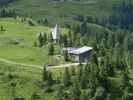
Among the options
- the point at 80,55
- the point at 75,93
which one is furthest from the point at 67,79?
the point at 80,55

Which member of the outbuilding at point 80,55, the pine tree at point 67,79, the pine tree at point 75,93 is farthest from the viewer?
the outbuilding at point 80,55

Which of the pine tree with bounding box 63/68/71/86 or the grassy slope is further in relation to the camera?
the grassy slope

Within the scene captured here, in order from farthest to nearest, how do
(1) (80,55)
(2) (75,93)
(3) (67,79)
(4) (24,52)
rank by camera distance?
(4) (24,52) < (1) (80,55) < (3) (67,79) < (2) (75,93)

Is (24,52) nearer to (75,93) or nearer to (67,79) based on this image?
(67,79)

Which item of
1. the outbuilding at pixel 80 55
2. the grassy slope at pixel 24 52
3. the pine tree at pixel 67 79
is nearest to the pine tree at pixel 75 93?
the pine tree at pixel 67 79

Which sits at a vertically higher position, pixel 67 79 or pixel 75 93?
pixel 67 79

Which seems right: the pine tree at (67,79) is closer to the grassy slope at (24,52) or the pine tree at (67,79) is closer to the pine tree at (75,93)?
the pine tree at (75,93)

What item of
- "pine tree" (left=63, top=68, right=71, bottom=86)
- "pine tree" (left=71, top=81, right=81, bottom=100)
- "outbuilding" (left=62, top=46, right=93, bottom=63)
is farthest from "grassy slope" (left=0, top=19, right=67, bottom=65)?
"pine tree" (left=71, top=81, right=81, bottom=100)

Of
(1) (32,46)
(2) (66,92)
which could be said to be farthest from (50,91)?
(1) (32,46)

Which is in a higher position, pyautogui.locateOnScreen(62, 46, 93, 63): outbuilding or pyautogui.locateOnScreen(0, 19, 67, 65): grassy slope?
pyautogui.locateOnScreen(62, 46, 93, 63): outbuilding

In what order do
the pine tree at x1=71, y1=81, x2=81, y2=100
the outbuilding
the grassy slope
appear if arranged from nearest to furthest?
1. the pine tree at x1=71, y1=81, x2=81, y2=100
2. the outbuilding
3. the grassy slope

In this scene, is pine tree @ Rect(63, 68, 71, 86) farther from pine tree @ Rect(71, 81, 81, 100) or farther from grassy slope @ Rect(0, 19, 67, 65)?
grassy slope @ Rect(0, 19, 67, 65)
